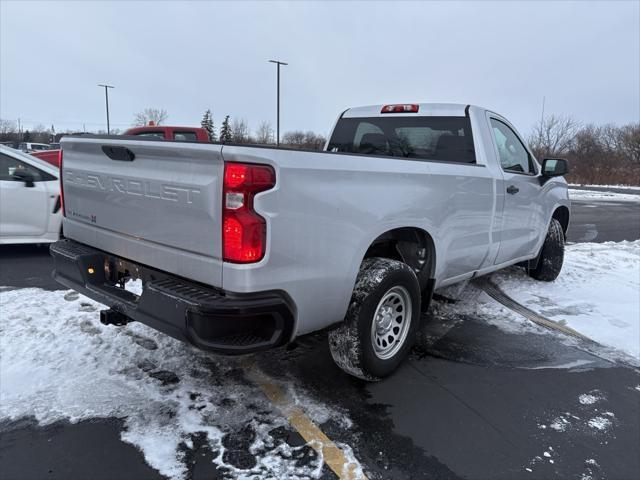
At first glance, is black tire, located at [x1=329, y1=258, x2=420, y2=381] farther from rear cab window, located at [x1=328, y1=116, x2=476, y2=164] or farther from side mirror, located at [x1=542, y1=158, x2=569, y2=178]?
side mirror, located at [x1=542, y1=158, x2=569, y2=178]

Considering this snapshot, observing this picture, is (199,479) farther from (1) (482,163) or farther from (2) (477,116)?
(2) (477,116)

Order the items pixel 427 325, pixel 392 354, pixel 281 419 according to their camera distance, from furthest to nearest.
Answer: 1. pixel 427 325
2. pixel 392 354
3. pixel 281 419

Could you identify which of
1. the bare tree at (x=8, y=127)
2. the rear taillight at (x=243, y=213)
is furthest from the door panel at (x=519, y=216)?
the bare tree at (x=8, y=127)

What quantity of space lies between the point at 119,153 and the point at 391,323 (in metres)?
2.16

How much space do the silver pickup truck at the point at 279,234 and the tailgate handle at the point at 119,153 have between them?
1 cm

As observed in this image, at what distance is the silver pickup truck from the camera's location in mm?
2424

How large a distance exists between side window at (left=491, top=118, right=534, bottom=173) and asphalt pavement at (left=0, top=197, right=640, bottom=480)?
1670mm

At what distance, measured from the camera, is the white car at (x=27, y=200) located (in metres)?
6.49

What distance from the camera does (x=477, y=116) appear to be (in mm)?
4453

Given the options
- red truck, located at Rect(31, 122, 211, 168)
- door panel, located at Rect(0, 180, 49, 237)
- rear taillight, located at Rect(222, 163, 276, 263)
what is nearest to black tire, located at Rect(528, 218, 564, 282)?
A: rear taillight, located at Rect(222, 163, 276, 263)

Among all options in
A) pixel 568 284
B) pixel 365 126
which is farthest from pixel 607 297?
pixel 365 126

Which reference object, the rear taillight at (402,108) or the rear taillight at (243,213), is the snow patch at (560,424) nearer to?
the rear taillight at (243,213)

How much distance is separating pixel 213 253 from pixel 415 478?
1.53m

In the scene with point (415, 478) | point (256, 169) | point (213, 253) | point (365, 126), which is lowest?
point (415, 478)
